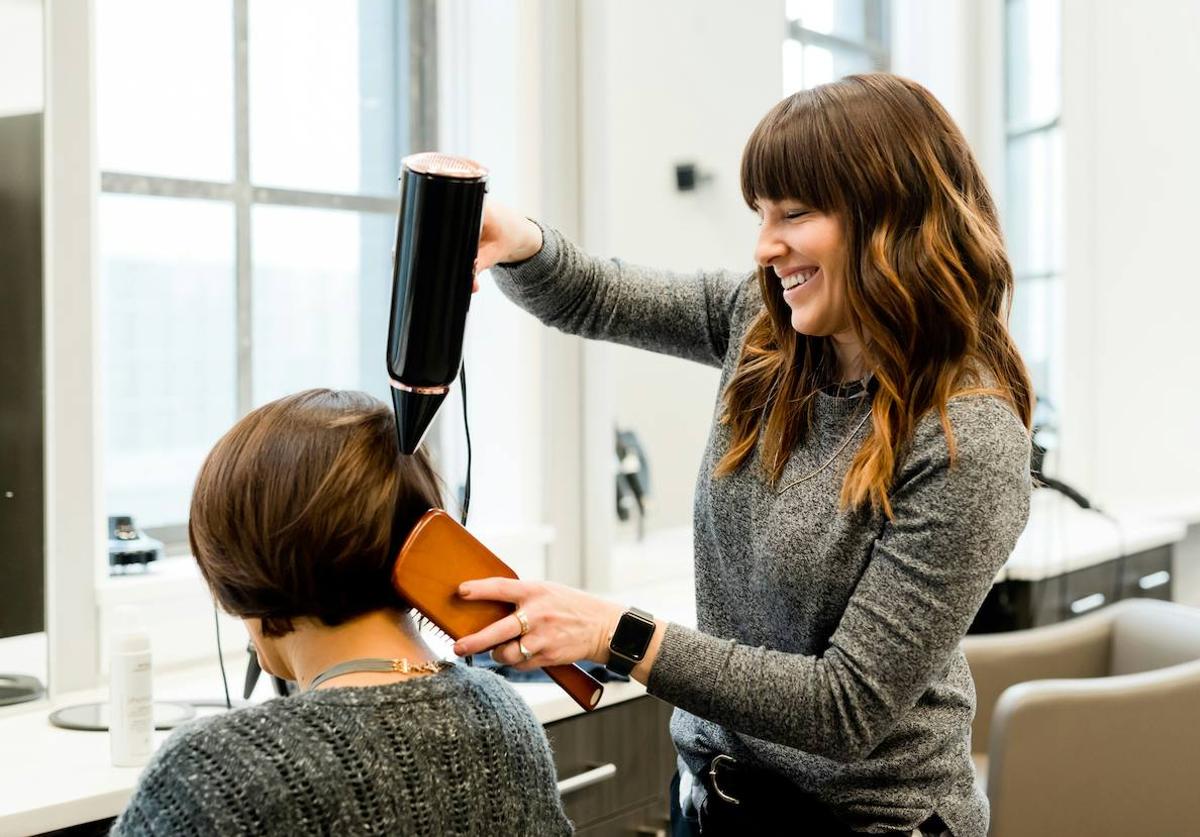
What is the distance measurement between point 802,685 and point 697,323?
20.6 inches

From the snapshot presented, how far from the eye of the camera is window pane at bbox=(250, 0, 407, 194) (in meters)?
2.41

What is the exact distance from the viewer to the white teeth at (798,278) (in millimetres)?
1280

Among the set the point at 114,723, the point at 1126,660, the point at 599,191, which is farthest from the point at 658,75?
the point at 114,723

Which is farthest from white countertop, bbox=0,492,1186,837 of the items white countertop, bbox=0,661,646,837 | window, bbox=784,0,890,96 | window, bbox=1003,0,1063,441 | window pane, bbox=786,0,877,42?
window pane, bbox=786,0,877,42

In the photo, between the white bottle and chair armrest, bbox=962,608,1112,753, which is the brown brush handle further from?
chair armrest, bbox=962,608,1112,753

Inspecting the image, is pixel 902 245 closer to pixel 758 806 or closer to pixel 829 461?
pixel 829 461

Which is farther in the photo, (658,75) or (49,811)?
(658,75)

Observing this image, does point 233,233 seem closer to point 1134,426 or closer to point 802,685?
point 802,685

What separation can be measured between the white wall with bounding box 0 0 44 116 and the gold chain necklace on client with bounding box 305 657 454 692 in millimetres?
1053

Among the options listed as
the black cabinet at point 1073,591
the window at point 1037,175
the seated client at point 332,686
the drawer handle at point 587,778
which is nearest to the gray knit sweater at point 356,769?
the seated client at point 332,686

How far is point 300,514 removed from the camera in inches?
43.8

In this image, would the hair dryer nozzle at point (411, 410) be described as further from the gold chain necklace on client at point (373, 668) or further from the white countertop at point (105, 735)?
the white countertop at point (105, 735)

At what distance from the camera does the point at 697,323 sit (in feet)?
5.10

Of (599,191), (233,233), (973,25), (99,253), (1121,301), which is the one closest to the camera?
(99,253)
